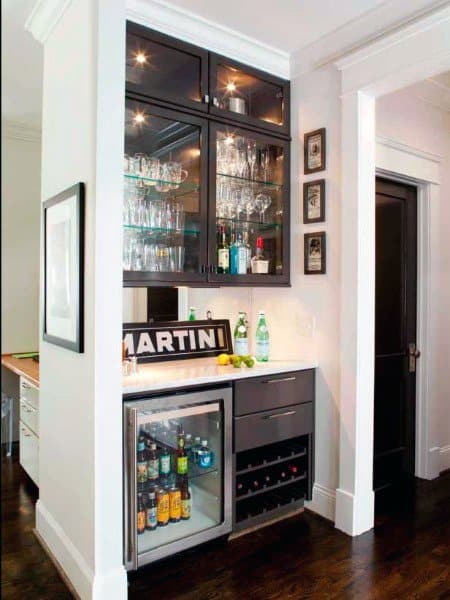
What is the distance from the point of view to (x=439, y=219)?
342 cm

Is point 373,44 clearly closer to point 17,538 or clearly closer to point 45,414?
point 45,414

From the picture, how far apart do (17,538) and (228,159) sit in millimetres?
2388

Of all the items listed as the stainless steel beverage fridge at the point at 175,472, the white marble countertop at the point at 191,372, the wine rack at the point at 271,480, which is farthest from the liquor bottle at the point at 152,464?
the wine rack at the point at 271,480

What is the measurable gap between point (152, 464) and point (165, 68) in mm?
2029

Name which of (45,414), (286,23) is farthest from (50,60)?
(45,414)

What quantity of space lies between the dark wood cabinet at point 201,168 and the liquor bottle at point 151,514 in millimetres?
1043

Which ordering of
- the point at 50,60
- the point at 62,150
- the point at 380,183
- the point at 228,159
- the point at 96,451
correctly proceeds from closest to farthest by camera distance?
the point at 96,451
the point at 62,150
the point at 50,60
the point at 228,159
the point at 380,183

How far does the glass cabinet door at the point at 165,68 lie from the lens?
236cm

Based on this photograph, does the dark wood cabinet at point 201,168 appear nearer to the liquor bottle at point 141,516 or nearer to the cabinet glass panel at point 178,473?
the cabinet glass panel at point 178,473

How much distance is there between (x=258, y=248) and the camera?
2953 millimetres

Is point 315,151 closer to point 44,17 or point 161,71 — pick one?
point 161,71

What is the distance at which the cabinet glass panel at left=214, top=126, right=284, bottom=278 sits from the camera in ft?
9.04

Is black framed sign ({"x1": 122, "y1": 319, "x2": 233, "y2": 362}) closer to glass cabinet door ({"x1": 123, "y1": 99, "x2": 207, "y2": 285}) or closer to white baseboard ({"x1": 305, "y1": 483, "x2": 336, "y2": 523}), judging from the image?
glass cabinet door ({"x1": 123, "y1": 99, "x2": 207, "y2": 285})

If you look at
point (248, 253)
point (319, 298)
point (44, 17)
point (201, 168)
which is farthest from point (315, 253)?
point (44, 17)
